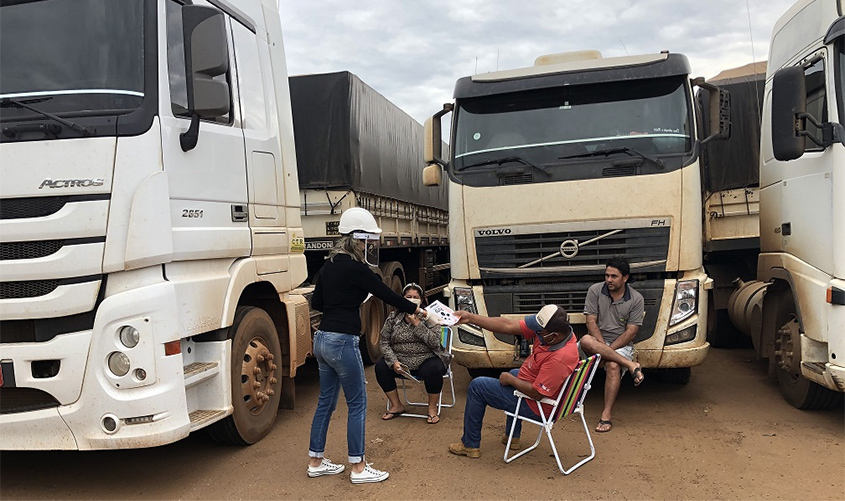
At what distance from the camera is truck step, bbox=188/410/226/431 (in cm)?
375

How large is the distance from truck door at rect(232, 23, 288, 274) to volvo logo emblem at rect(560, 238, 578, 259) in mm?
2364

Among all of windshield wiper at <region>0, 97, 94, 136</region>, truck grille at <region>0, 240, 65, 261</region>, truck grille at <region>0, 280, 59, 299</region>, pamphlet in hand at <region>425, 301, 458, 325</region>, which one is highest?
windshield wiper at <region>0, 97, 94, 136</region>

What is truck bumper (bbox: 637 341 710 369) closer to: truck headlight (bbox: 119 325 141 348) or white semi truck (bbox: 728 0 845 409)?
white semi truck (bbox: 728 0 845 409)

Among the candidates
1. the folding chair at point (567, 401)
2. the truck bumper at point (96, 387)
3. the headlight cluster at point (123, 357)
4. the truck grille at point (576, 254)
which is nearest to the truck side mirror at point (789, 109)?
the truck grille at point (576, 254)

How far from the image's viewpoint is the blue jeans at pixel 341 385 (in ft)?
12.7

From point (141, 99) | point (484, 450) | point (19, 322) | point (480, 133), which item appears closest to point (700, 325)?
point (484, 450)

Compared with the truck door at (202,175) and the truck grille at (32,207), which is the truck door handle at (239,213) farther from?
the truck grille at (32,207)

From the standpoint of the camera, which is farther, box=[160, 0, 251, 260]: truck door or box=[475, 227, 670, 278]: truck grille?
box=[475, 227, 670, 278]: truck grille

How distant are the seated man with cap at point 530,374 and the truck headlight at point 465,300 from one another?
3.44 feet

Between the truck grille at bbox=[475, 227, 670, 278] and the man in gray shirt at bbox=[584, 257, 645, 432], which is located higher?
the truck grille at bbox=[475, 227, 670, 278]

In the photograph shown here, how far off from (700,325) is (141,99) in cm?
452

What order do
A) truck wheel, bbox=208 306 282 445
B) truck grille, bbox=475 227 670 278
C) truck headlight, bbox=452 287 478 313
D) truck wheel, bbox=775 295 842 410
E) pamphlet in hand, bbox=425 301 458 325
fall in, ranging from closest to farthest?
1. pamphlet in hand, bbox=425 301 458 325
2. truck wheel, bbox=208 306 282 445
3. truck wheel, bbox=775 295 842 410
4. truck grille, bbox=475 227 670 278
5. truck headlight, bbox=452 287 478 313

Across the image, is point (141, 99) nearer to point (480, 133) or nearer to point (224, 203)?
point (224, 203)

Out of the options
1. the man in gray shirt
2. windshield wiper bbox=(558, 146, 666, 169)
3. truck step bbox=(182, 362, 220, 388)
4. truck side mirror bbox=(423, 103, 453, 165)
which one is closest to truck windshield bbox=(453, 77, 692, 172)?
windshield wiper bbox=(558, 146, 666, 169)
